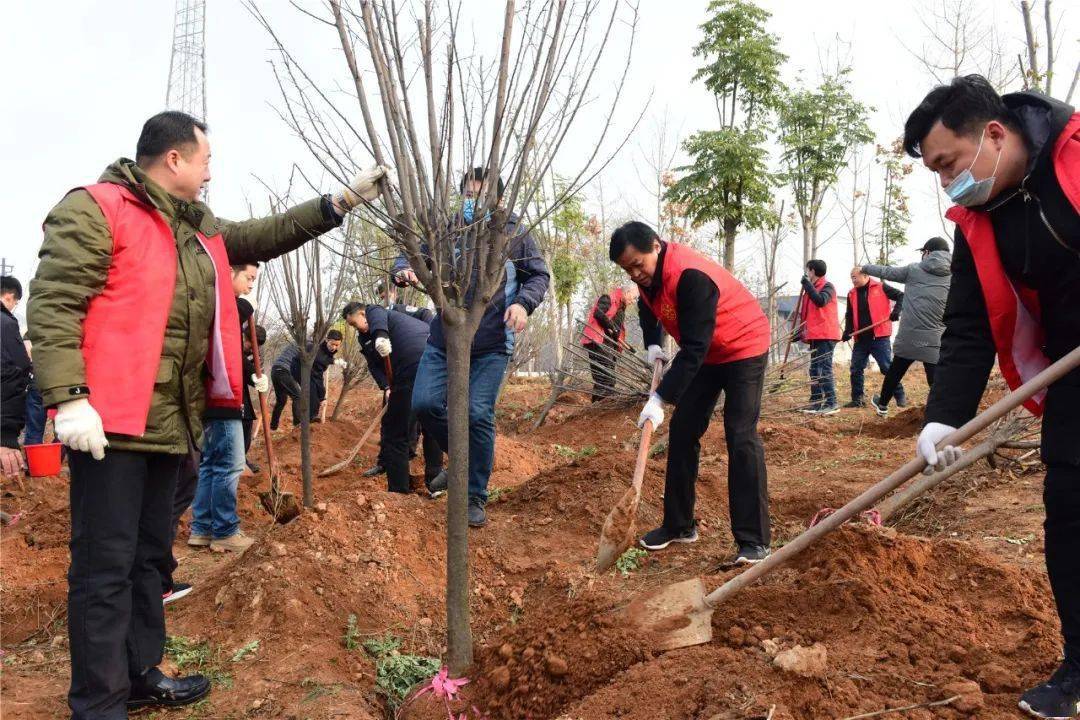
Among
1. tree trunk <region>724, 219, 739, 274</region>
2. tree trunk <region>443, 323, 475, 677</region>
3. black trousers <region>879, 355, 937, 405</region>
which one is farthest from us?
tree trunk <region>724, 219, 739, 274</region>

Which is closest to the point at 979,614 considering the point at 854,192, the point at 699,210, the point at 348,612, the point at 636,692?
the point at 636,692

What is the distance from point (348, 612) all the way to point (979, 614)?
2385mm

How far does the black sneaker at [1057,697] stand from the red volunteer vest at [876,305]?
294 inches

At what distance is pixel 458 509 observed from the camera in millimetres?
2518

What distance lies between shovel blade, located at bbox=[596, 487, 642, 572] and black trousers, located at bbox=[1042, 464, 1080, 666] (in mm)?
1539

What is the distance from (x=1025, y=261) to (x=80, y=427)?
259 centimetres

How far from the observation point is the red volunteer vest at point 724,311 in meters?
3.42

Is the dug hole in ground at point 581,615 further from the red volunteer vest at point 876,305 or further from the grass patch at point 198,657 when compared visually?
the red volunteer vest at point 876,305

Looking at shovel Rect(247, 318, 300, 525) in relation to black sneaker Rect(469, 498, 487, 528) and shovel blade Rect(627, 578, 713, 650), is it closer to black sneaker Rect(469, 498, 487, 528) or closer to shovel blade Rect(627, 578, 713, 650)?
black sneaker Rect(469, 498, 487, 528)

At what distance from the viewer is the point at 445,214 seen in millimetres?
2457

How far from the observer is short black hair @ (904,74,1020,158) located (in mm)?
1967

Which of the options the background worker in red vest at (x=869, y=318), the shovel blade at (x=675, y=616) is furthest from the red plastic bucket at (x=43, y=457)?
the background worker in red vest at (x=869, y=318)

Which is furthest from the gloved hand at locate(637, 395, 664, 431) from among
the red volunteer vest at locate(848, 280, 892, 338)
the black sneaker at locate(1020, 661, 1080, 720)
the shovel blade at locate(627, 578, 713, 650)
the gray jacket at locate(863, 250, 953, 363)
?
the red volunteer vest at locate(848, 280, 892, 338)

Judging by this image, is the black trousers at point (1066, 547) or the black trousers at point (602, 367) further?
the black trousers at point (602, 367)
